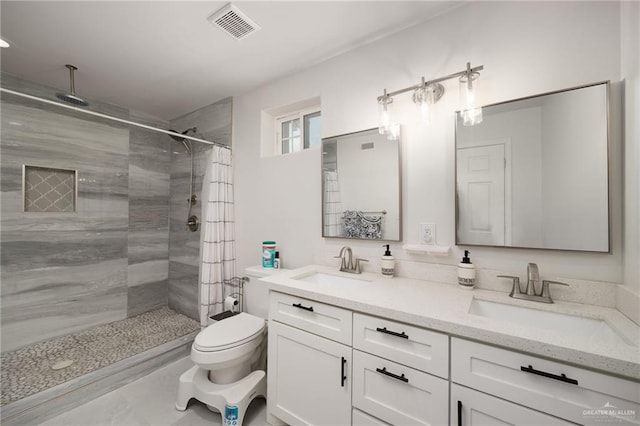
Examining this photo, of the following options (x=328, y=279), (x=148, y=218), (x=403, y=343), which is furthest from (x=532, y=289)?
(x=148, y=218)

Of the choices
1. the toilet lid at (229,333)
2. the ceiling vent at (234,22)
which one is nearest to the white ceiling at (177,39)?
the ceiling vent at (234,22)

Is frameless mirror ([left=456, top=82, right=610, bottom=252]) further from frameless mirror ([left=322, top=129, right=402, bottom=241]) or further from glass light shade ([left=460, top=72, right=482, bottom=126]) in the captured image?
A: frameless mirror ([left=322, top=129, right=402, bottom=241])

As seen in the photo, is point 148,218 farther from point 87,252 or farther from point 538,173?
point 538,173

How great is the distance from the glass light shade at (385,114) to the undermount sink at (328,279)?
0.97 metres

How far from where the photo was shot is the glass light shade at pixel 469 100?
1279mm

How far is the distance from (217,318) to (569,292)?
7.60ft

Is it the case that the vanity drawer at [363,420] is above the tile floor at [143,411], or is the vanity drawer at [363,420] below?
above

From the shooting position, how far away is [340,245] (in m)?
1.85

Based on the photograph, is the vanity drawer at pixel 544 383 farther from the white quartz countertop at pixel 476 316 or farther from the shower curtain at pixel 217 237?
the shower curtain at pixel 217 237

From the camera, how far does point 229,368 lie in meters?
1.63

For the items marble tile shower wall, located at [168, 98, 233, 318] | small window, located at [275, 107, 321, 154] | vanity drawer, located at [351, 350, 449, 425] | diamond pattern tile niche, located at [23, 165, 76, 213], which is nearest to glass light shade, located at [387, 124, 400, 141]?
small window, located at [275, 107, 321, 154]

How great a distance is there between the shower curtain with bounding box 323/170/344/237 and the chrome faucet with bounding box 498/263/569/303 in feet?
3.37

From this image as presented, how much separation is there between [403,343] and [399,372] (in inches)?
5.0

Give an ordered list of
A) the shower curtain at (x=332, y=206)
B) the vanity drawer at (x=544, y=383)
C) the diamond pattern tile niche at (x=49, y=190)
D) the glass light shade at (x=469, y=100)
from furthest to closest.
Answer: the diamond pattern tile niche at (x=49, y=190)
the shower curtain at (x=332, y=206)
the glass light shade at (x=469, y=100)
the vanity drawer at (x=544, y=383)
